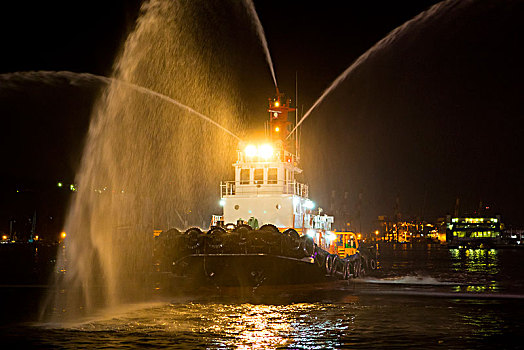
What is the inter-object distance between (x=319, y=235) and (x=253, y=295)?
9447 mm

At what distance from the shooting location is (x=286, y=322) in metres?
17.4

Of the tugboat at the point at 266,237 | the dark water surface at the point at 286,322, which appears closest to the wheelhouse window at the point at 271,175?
the tugboat at the point at 266,237

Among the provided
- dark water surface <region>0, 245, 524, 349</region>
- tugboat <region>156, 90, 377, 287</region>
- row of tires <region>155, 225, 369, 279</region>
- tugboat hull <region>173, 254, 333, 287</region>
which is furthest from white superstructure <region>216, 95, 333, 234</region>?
dark water surface <region>0, 245, 524, 349</region>

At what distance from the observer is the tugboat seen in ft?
87.5

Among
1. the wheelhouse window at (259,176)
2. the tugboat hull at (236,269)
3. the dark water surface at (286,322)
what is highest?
the wheelhouse window at (259,176)

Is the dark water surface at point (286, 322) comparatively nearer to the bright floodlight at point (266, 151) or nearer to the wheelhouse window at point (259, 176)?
the wheelhouse window at point (259, 176)

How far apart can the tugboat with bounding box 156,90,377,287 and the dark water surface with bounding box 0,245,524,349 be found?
1.43 meters

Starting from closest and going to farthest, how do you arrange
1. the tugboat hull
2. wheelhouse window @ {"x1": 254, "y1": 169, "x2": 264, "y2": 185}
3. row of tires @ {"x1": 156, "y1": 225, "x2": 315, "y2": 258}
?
row of tires @ {"x1": 156, "y1": 225, "x2": 315, "y2": 258}, the tugboat hull, wheelhouse window @ {"x1": 254, "y1": 169, "x2": 264, "y2": 185}

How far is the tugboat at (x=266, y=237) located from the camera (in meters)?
26.7

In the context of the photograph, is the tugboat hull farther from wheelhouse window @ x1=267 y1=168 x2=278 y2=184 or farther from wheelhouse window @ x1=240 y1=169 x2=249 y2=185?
wheelhouse window @ x1=240 y1=169 x2=249 y2=185

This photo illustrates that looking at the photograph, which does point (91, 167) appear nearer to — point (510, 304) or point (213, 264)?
point (213, 264)

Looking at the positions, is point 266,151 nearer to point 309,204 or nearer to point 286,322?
point 309,204

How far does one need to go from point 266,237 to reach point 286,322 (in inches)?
350

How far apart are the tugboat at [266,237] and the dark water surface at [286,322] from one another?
56.1 inches
